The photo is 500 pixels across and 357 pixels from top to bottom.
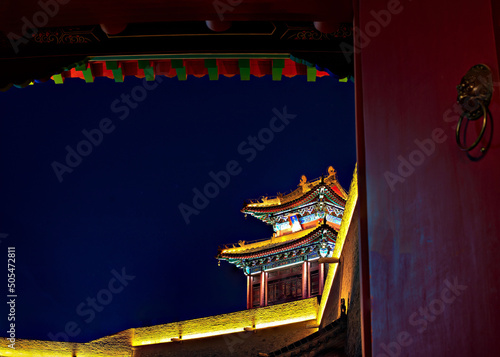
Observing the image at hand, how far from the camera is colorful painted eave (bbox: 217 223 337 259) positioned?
18.1 meters

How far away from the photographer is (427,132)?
4.60ft

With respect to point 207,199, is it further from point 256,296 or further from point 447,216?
point 447,216

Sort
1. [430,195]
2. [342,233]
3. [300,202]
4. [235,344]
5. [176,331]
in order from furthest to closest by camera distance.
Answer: [300,202]
[176,331]
[235,344]
[342,233]
[430,195]

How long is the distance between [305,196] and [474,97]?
62.3 ft

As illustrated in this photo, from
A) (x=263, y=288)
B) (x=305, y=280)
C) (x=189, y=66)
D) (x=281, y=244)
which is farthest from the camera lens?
(x=263, y=288)

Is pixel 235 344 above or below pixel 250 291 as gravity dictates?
below

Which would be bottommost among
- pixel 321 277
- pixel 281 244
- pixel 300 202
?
pixel 321 277

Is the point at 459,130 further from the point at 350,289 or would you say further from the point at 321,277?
the point at 321,277

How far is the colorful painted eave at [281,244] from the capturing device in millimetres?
18062

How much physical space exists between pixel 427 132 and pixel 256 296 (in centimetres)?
1900

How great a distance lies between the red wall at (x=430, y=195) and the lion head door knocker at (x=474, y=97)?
0.02 meters

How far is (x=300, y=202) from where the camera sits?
66.9 feet

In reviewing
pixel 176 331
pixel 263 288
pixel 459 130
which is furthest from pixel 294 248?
pixel 459 130

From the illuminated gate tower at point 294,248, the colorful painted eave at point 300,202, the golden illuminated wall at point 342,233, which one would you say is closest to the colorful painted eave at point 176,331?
the golden illuminated wall at point 342,233
